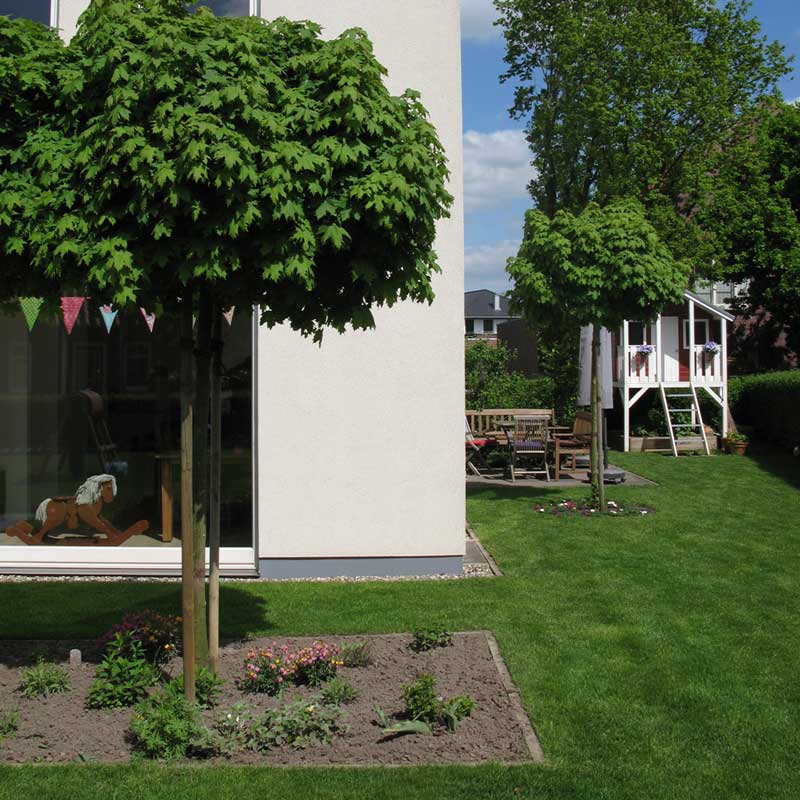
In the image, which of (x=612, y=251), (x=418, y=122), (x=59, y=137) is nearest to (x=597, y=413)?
(x=612, y=251)

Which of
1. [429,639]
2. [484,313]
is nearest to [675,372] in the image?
[429,639]

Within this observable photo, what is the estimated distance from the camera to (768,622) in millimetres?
6887

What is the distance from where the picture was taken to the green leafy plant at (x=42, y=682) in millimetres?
5188

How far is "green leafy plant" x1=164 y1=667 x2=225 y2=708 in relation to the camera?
16.2 ft

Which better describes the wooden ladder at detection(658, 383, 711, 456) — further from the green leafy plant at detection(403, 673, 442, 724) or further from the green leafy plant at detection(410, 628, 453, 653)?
the green leafy plant at detection(403, 673, 442, 724)

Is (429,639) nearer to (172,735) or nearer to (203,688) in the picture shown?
(203,688)

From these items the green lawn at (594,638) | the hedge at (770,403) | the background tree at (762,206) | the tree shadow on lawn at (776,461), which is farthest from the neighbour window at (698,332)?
the green lawn at (594,638)

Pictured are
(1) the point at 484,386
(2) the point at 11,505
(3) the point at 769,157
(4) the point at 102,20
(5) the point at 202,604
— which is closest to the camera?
(4) the point at 102,20

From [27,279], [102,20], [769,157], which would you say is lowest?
[27,279]

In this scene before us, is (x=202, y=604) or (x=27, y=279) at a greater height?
(x=27, y=279)

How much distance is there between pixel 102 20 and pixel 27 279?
1443 millimetres

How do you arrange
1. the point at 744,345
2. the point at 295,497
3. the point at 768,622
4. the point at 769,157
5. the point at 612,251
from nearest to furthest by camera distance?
the point at 768,622 < the point at 295,497 < the point at 612,251 < the point at 769,157 < the point at 744,345

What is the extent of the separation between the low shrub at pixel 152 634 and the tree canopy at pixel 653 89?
20511 mm

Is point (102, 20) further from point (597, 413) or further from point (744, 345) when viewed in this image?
point (744, 345)
